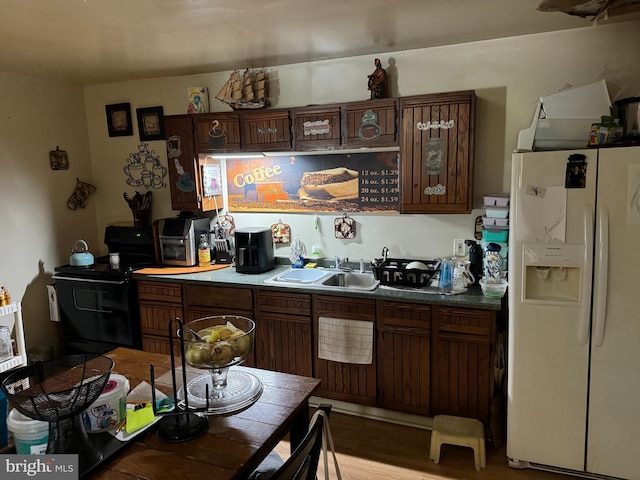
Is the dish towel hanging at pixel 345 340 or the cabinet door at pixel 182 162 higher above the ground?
the cabinet door at pixel 182 162

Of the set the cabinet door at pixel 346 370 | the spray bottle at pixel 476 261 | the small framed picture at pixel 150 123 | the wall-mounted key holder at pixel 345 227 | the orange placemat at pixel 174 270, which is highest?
the small framed picture at pixel 150 123

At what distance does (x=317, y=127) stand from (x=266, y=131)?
0.39 metres

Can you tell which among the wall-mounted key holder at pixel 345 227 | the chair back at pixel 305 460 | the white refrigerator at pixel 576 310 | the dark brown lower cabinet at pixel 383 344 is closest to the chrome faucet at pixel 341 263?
the wall-mounted key holder at pixel 345 227

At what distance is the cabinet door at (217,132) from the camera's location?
11.1 ft

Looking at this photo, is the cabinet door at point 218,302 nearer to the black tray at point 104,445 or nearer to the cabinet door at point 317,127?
the cabinet door at point 317,127

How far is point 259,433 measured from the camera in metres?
1.42

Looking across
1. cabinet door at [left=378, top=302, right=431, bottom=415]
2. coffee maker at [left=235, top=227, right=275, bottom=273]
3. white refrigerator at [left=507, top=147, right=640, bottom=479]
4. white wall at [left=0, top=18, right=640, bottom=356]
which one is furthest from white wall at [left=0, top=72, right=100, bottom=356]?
white refrigerator at [left=507, top=147, right=640, bottom=479]

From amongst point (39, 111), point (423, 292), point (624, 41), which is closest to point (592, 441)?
point (423, 292)

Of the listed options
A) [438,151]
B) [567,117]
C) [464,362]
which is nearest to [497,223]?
[438,151]

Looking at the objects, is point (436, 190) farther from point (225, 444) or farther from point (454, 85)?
point (225, 444)

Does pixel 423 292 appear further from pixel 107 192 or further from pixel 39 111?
pixel 39 111

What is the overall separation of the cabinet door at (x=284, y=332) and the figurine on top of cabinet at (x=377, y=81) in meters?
1.41

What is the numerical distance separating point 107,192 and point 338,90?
2.33 m

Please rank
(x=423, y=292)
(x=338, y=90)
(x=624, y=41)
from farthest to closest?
1. (x=338, y=90)
2. (x=423, y=292)
3. (x=624, y=41)
